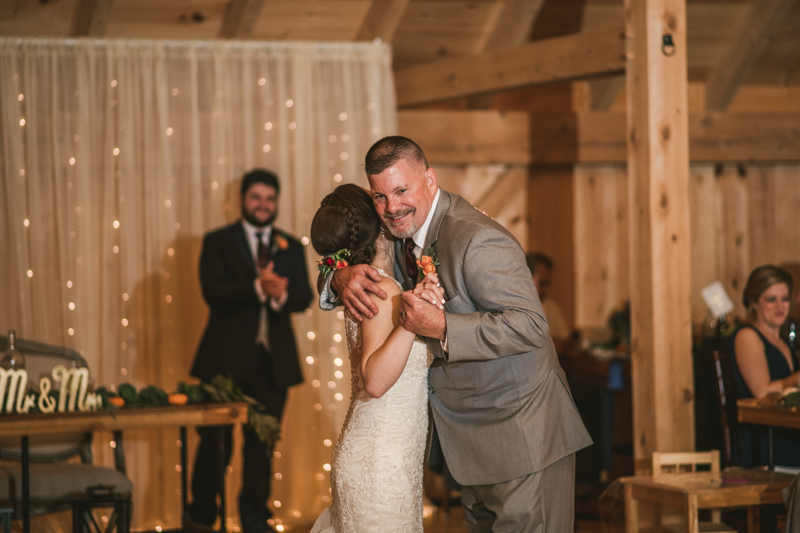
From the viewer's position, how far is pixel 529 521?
241 centimetres

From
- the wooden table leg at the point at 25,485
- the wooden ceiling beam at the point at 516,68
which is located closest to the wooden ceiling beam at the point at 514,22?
the wooden ceiling beam at the point at 516,68

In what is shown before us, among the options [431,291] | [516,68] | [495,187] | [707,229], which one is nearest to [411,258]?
[431,291]

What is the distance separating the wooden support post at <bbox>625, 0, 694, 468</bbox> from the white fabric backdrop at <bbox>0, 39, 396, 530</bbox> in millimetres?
1935

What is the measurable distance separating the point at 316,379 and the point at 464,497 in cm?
265

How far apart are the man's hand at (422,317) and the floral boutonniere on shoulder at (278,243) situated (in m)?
2.31

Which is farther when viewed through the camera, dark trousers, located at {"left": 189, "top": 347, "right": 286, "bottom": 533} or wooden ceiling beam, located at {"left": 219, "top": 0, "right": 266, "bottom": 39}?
wooden ceiling beam, located at {"left": 219, "top": 0, "right": 266, "bottom": 39}

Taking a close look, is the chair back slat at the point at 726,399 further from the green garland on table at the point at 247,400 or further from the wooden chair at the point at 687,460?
the green garland on table at the point at 247,400

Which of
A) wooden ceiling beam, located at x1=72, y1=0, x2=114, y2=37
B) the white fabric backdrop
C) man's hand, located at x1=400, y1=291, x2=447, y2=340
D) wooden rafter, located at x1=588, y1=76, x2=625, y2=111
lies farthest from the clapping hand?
wooden rafter, located at x1=588, y1=76, x2=625, y2=111

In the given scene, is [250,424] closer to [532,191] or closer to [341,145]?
[341,145]

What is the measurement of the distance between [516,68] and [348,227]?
3220mm

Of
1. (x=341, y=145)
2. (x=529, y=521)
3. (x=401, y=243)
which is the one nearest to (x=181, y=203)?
(x=341, y=145)

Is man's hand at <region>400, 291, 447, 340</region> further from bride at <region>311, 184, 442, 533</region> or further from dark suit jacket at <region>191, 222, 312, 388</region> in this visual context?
dark suit jacket at <region>191, 222, 312, 388</region>

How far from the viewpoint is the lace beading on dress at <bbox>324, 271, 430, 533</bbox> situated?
96.0 inches

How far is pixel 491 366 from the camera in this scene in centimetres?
246
